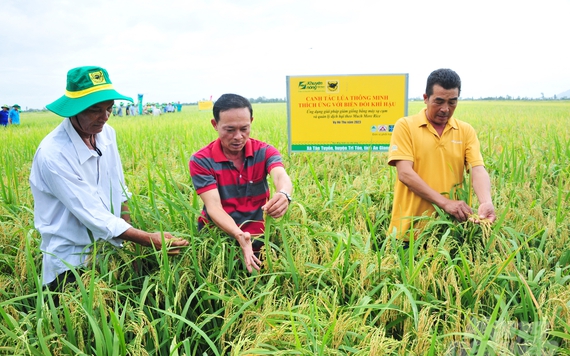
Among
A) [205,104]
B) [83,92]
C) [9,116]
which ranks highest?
[205,104]

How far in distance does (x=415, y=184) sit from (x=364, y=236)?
0.41 meters

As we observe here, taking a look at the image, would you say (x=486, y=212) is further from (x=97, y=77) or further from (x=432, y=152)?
(x=97, y=77)

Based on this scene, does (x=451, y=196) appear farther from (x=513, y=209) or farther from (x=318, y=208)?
(x=318, y=208)

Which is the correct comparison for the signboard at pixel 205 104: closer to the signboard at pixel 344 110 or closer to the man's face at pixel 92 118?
the signboard at pixel 344 110

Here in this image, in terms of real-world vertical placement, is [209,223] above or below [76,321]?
above

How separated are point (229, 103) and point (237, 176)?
0.38 meters

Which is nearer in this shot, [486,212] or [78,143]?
[78,143]

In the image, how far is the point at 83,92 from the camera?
71.3 inches

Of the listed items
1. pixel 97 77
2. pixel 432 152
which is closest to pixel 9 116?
pixel 97 77

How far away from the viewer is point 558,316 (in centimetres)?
153

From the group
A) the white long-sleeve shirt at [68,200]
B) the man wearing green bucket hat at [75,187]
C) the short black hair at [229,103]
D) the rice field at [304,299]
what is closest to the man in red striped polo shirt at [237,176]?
the short black hair at [229,103]

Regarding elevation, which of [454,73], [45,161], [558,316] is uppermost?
[454,73]

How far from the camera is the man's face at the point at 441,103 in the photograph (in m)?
2.13

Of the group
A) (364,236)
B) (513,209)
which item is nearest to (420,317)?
(364,236)
